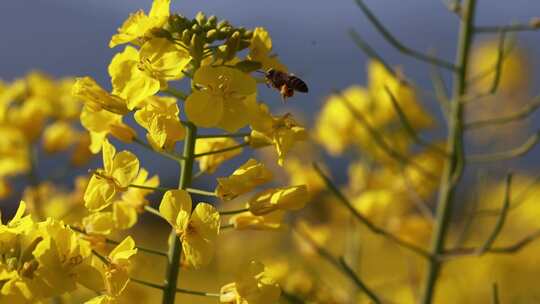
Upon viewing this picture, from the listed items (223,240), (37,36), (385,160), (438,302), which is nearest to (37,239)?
(385,160)

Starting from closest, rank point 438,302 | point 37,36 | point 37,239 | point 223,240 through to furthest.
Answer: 1. point 37,239
2. point 438,302
3. point 223,240
4. point 37,36

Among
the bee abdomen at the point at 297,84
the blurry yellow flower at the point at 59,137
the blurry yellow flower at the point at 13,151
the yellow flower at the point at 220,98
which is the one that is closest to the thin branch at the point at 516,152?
the bee abdomen at the point at 297,84

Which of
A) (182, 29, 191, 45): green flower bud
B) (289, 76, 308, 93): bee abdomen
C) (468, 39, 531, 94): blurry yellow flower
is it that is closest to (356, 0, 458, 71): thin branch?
(289, 76, 308, 93): bee abdomen

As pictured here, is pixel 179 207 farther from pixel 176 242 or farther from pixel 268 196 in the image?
pixel 268 196

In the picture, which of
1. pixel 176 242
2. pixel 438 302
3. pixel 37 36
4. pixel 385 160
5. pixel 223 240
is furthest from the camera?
pixel 37 36

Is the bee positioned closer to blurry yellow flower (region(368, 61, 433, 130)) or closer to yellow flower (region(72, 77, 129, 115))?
yellow flower (region(72, 77, 129, 115))

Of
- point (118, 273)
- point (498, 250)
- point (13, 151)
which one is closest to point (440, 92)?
point (498, 250)

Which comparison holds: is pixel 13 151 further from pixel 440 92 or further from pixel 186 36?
pixel 186 36

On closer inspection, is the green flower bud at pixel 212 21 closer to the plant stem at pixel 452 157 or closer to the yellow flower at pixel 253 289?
the yellow flower at pixel 253 289
